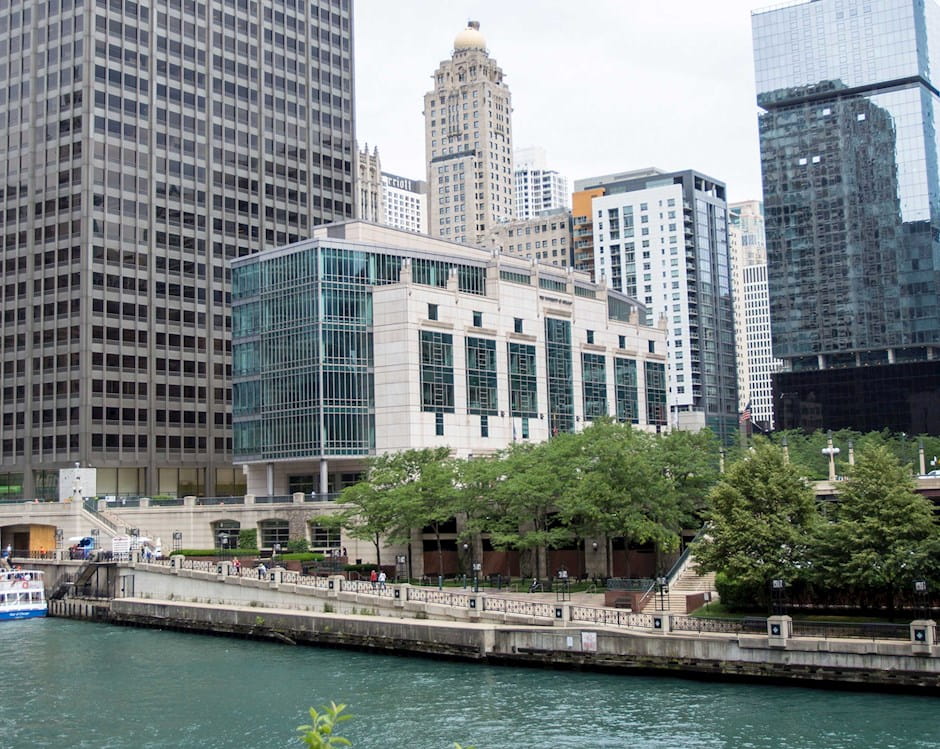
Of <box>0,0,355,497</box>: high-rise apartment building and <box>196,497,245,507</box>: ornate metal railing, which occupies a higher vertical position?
<box>0,0,355,497</box>: high-rise apartment building

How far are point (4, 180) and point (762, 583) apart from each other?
120508 mm

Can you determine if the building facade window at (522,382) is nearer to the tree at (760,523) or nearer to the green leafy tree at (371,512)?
the green leafy tree at (371,512)

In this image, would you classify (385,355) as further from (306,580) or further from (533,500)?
(306,580)

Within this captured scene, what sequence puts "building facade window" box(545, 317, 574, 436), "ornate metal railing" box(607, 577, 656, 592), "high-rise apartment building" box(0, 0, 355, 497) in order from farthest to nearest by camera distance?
"high-rise apartment building" box(0, 0, 355, 497)
"building facade window" box(545, 317, 574, 436)
"ornate metal railing" box(607, 577, 656, 592)

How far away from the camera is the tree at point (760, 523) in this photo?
2491 inches

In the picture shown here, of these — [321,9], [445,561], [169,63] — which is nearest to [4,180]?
[169,63]

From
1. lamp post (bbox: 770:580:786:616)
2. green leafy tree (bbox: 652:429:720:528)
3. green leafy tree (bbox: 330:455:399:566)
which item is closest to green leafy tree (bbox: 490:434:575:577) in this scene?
green leafy tree (bbox: 652:429:720:528)

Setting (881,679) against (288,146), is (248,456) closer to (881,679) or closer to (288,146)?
(288,146)

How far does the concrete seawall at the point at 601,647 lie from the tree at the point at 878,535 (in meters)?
6.57

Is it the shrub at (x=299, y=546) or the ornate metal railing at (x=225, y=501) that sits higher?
the ornate metal railing at (x=225, y=501)

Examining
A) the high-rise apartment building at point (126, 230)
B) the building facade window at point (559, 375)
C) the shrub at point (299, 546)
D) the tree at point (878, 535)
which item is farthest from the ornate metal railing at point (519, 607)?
the high-rise apartment building at point (126, 230)

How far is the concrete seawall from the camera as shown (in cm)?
5269

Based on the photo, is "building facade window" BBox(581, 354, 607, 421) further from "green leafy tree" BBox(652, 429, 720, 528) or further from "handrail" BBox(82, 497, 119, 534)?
"handrail" BBox(82, 497, 119, 534)

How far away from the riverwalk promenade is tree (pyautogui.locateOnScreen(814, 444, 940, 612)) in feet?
17.0
